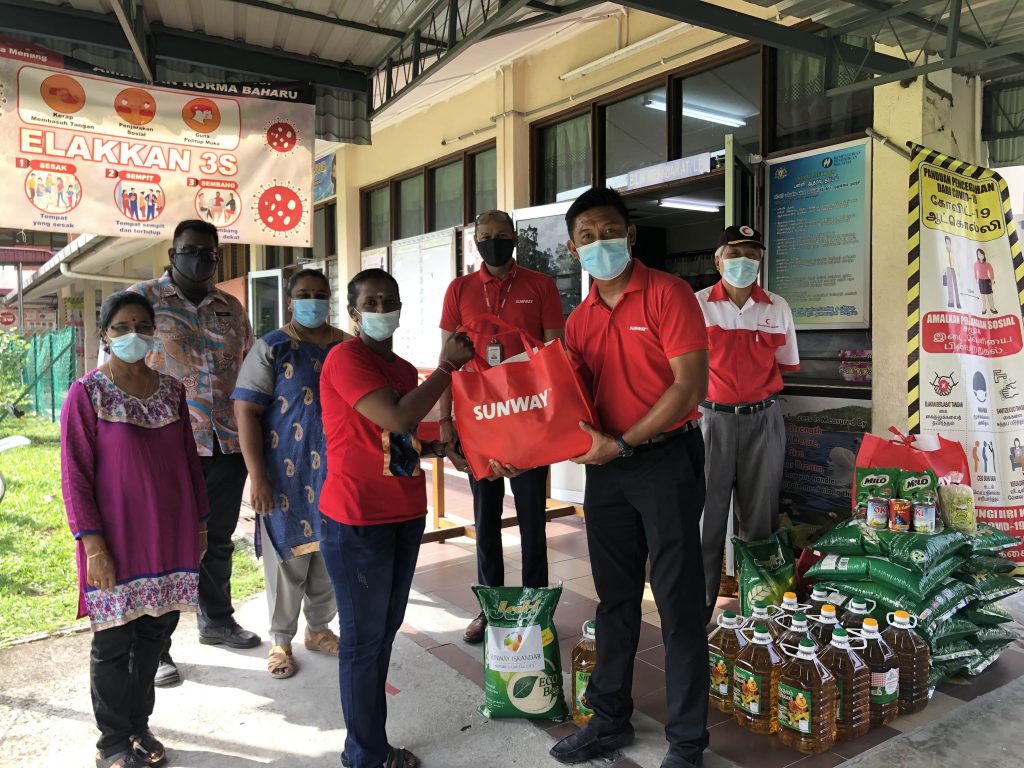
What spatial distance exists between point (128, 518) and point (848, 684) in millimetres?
2455

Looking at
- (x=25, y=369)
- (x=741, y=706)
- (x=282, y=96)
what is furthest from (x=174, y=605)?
(x=25, y=369)

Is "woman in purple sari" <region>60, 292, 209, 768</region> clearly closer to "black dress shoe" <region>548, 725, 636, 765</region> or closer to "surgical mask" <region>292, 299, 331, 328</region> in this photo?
"surgical mask" <region>292, 299, 331, 328</region>

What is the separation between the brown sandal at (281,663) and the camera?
123 inches

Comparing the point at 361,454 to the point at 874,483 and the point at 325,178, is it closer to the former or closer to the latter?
the point at 874,483

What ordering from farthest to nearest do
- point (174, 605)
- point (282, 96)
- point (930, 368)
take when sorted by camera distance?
1. point (282, 96)
2. point (930, 368)
3. point (174, 605)

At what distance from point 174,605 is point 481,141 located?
6.03 metres

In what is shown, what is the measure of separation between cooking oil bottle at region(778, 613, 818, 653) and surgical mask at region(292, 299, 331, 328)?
2139 mm

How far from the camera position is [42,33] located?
3990 mm

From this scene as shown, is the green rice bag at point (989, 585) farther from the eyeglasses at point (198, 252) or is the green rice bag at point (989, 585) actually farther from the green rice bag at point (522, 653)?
the eyeglasses at point (198, 252)

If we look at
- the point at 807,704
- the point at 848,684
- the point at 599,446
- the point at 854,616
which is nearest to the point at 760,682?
the point at 807,704

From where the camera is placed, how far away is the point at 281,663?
315 cm

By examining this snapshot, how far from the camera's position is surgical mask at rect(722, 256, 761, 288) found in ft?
11.5

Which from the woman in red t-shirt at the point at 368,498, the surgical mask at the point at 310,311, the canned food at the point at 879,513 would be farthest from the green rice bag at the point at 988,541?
the surgical mask at the point at 310,311

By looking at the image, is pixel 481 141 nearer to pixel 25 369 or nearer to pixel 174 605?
pixel 174 605
